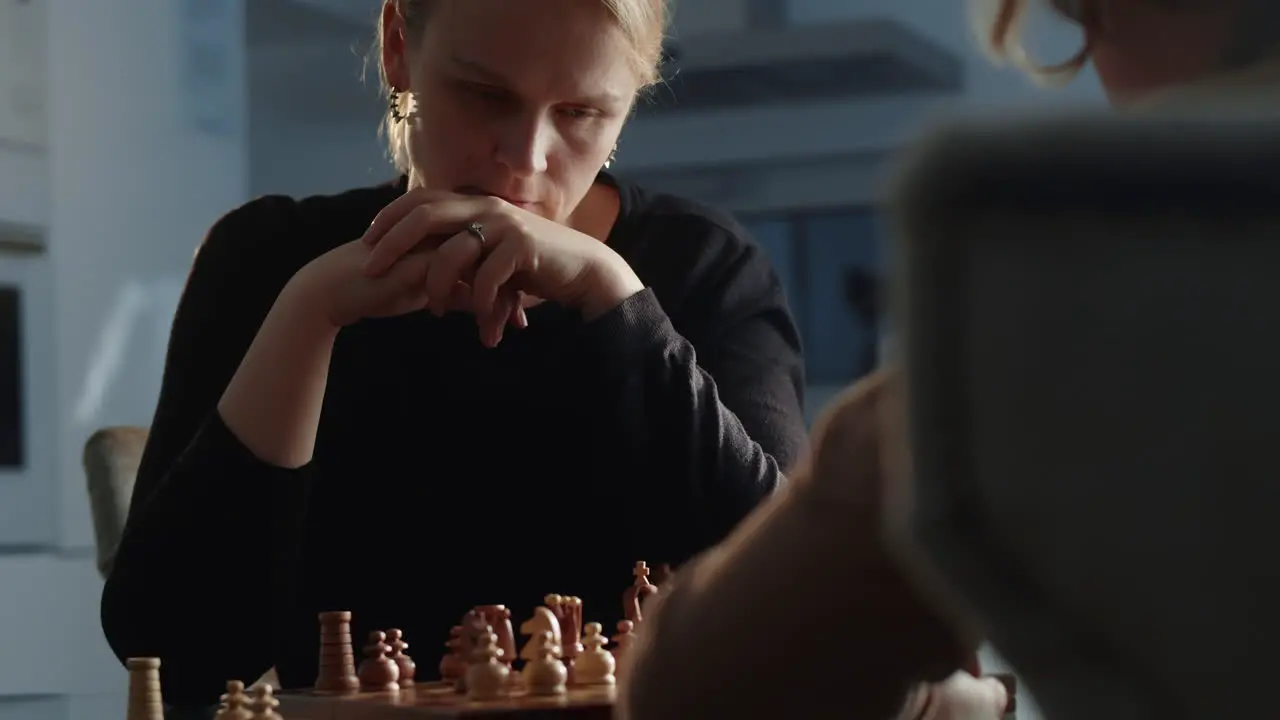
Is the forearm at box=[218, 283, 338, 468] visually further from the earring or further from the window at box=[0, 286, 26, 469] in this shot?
the window at box=[0, 286, 26, 469]

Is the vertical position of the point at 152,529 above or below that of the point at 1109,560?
below

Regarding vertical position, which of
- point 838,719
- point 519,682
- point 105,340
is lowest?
point 105,340

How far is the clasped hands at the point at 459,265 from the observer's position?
47.3 inches

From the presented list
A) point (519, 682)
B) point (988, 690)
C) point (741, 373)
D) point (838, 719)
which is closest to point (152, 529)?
point (519, 682)

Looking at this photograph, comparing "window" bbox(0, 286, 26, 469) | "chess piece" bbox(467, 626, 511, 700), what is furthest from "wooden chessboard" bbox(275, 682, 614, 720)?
"window" bbox(0, 286, 26, 469)

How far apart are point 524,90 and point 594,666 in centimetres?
54

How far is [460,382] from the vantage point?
5.08 ft

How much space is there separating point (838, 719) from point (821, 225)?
3.49m

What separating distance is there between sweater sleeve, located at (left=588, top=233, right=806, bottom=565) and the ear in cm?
35

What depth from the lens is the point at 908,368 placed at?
302mm

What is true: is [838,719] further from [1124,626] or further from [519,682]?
[519,682]

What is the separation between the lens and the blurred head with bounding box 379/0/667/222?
1347 millimetres

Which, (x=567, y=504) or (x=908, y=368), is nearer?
(x=908, y=368)

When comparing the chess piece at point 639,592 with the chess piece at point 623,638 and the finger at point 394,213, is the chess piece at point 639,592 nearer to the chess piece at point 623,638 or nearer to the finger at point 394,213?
the chess piece at point 623,638
